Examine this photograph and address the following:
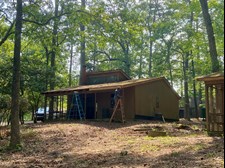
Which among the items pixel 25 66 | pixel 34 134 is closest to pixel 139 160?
pixel 34 134

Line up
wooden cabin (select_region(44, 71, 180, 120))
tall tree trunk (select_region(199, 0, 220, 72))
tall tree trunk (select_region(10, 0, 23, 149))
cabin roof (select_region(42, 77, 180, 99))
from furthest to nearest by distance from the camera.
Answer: wooden cabin (select_region(44, 71, 180, 120)), cabin roof (select_region(42, 77, 180, 99)), tall tree trunk (select_region(199, 0, 220, 72)), tall tree trunk (select_region(10, 0, 23, 149))

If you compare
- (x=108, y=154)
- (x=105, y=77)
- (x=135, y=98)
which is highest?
(x=105, y=77)

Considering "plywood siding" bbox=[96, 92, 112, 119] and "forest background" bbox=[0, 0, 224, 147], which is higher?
"forest background" bbox=[0, 0, 224, 147]

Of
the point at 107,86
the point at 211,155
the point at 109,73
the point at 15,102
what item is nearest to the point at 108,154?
the point at 211,155

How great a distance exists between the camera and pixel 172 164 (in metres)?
6.62

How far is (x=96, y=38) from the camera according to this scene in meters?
12.2

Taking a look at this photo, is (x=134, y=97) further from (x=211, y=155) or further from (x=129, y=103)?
(x=211, y=155)

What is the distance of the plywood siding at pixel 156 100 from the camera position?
21.4m

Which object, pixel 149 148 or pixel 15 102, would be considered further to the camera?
pixel 15 102

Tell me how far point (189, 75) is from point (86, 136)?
25.2 meters

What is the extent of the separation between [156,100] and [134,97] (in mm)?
2830

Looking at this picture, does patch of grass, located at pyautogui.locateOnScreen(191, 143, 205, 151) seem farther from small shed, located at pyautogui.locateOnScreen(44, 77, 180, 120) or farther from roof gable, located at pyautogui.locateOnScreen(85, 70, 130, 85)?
roof gable, located at pyautogui.locateOnScreen(85, 70, 130, 85)

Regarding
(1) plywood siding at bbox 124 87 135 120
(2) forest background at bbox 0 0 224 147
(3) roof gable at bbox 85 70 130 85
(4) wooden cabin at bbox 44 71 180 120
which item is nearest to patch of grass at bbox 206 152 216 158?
(2) forest background at bbox 0 0 224 147

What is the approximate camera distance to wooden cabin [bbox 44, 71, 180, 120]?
2070 cm
